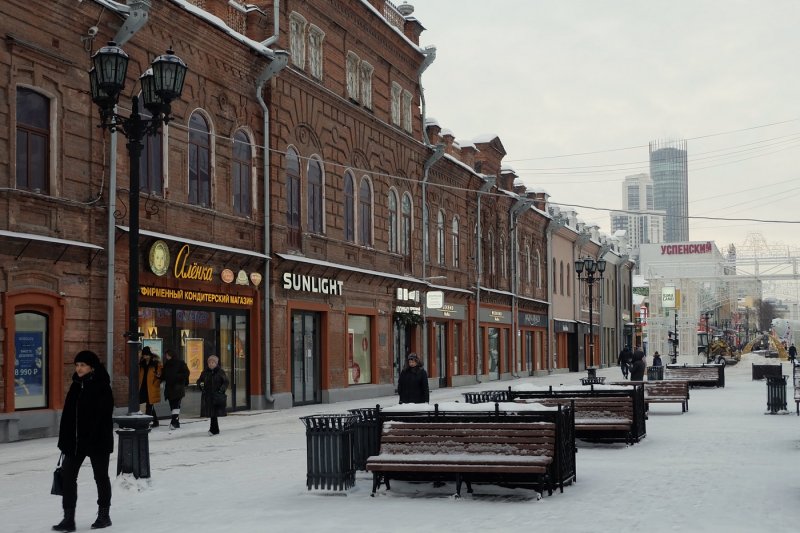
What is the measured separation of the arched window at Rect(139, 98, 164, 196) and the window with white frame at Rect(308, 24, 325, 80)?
7739 mm

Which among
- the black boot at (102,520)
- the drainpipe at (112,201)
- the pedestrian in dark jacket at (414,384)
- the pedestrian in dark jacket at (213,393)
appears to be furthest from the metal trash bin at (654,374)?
the black boot at (102,520)

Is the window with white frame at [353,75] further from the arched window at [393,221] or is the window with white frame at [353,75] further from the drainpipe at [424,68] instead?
the drainpipe at [424,68]

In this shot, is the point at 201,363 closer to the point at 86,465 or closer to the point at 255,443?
the point at 255,443

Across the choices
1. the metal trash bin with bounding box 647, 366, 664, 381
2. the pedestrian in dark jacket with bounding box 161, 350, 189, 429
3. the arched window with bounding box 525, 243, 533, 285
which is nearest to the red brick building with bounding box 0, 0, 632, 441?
the pedestrian in dark jacket with bounding box 161, 350, 189, 429

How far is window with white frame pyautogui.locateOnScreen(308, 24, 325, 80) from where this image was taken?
97.7ft

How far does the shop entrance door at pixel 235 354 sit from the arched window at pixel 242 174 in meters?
2.61

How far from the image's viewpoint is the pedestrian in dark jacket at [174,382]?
2083 cm

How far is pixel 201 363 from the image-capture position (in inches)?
956

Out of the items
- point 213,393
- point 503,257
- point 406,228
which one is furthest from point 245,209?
point 503,257

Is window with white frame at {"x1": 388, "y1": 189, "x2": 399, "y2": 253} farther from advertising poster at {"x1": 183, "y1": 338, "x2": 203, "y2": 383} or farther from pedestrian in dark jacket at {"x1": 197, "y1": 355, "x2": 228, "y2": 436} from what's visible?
pedestrian in dark jacket at {"x1": 197, "y1": 355, "x2": 228, "y2": 436}

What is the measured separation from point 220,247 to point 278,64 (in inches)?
208

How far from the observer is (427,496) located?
1142cm

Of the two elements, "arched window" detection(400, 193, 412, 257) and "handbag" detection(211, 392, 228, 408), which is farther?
"arched window" detection(400, 193, 412, 257)

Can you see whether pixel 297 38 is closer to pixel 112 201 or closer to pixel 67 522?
pixel 112 201
